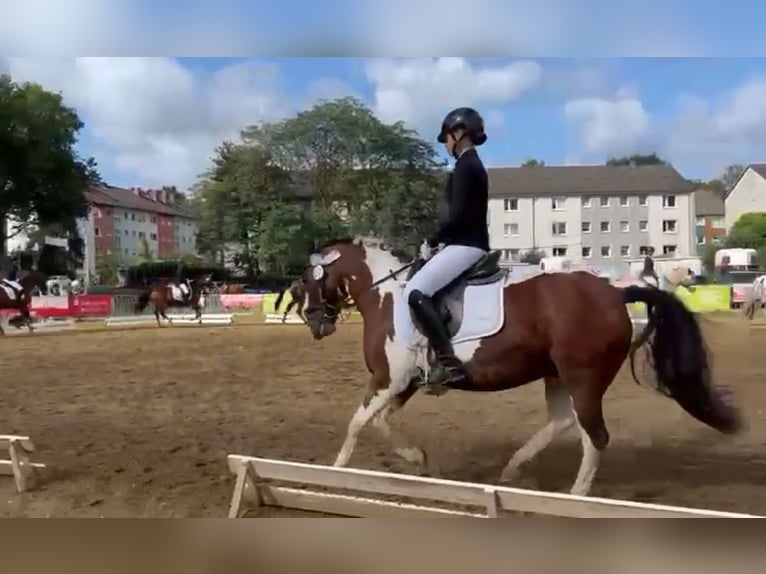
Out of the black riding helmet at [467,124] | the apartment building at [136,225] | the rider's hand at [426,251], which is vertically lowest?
the rider's hand at [426,251]

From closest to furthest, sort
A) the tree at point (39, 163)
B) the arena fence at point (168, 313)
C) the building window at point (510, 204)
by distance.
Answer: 1. the building window at point (510, 204)
2. the tree at point (39, 163)
3. the arena fence at point (168, 313)

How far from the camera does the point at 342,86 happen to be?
177 inches

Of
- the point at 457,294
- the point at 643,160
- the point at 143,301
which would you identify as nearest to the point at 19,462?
the point at 143,301

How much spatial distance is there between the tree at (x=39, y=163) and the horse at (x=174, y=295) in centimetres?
52

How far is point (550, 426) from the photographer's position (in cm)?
433

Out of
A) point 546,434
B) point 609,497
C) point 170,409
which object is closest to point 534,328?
point 546,434

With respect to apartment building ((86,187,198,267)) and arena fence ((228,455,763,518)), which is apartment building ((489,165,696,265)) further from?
apartment building ((86,187,198,267))

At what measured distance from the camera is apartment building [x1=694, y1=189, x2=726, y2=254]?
4.42 m

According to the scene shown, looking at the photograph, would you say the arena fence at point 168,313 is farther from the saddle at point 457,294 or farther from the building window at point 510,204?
the building window at point 510,204

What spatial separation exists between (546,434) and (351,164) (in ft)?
5.24

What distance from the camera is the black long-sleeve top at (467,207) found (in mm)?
4219

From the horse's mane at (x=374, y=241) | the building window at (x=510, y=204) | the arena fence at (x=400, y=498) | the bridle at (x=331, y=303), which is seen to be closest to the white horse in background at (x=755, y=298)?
the arena fence at (x=400, y=498)

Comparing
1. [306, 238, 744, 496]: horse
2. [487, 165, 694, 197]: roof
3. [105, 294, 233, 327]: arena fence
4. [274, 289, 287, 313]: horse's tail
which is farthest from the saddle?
[105, 294, 233, 327]: arena fence

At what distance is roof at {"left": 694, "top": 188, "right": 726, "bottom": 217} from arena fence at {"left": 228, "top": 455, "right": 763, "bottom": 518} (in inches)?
55.5
